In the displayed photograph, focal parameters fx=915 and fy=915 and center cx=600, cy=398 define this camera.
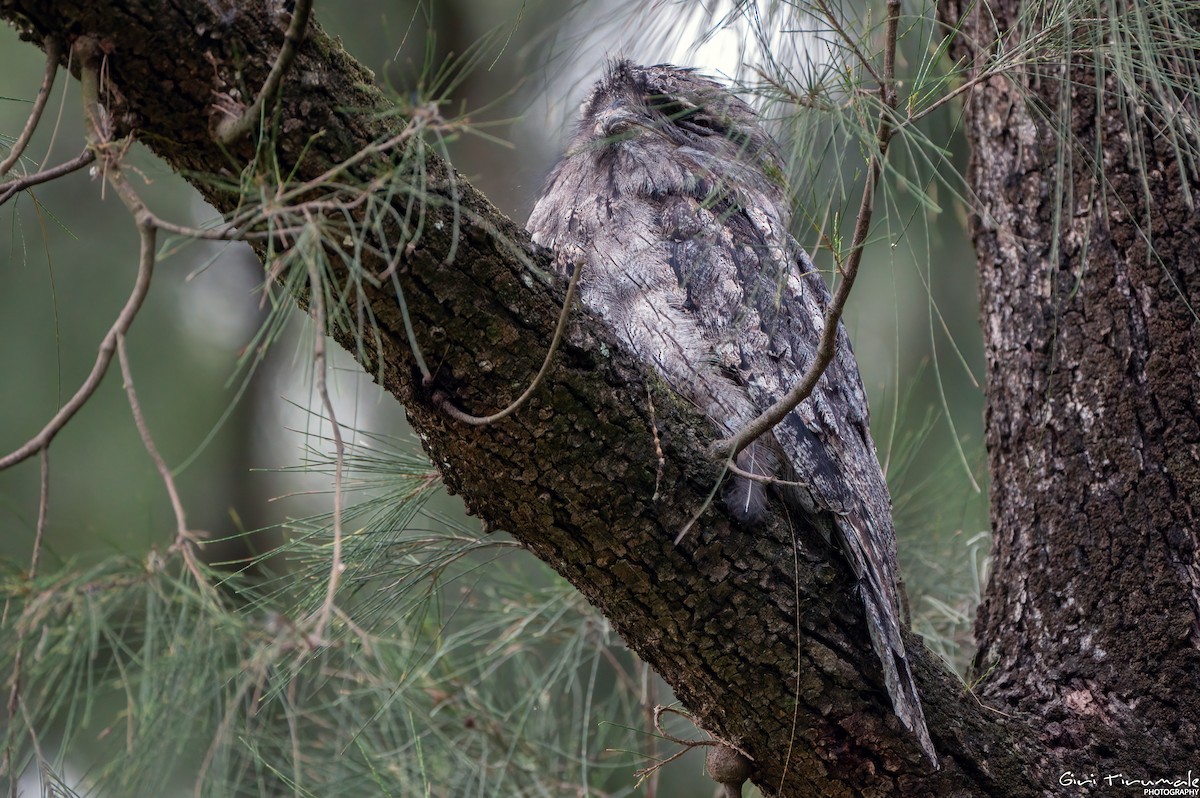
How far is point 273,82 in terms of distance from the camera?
107cm

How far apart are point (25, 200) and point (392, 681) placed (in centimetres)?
243

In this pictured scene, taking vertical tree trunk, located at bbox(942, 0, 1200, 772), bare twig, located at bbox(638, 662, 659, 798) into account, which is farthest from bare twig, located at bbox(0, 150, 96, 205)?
bare twig, located at bbox(638, 662, 659, 798)

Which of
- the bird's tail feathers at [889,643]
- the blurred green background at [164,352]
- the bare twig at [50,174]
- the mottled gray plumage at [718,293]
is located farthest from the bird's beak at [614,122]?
the blurred green background at [164,352]

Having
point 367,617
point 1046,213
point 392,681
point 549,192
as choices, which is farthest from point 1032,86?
point 392,681

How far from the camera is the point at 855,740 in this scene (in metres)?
1.54

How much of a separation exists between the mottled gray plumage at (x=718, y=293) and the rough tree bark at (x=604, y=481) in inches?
7.6

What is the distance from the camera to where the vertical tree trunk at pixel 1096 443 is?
5.59 feet

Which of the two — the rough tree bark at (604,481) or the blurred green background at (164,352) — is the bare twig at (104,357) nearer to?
the rough tree bark at (604,481)

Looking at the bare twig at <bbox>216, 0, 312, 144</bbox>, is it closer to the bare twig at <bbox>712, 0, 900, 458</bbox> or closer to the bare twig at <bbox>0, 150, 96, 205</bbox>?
the bare twig at <bbox>0, 150, 96, 205</bbox>

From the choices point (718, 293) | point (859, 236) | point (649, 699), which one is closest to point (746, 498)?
point (859, 236)

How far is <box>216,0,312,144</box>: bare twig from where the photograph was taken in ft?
3.35

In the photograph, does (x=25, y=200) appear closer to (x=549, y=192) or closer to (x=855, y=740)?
(x=549, y=192)

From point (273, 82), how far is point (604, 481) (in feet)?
2.36

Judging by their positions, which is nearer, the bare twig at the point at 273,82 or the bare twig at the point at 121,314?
the bare twig at the point at 121,314
